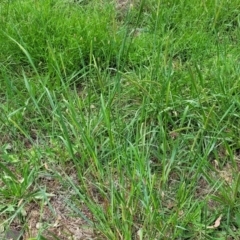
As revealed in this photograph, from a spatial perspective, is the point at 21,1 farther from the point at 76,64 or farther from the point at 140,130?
the point at 140,130

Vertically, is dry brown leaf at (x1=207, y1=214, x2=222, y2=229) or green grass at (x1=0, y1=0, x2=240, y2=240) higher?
green grass at (x1=0, y1=0, x2=240, y2=240)

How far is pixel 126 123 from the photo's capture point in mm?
2562

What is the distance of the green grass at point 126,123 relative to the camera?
2195mm

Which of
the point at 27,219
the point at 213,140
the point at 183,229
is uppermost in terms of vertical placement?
the point at 213,140

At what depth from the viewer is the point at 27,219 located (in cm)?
229

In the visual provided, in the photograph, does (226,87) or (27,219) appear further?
(226,87)

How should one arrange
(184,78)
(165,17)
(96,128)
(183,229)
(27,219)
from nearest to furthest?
(183,229) < (27,219) < (96,128) < (184,78) < (165,17)

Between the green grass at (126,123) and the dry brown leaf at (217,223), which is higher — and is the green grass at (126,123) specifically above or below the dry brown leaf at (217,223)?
above

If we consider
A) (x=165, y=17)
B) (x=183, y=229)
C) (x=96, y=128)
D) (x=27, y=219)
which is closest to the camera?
(x=183, y=229)

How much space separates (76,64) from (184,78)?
58cm

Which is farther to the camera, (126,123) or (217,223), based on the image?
(126,123)

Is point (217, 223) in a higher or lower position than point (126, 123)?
lower

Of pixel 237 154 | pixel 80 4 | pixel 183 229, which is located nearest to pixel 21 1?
pixel 80 4

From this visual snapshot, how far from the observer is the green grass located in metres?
2.20
